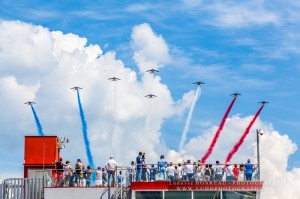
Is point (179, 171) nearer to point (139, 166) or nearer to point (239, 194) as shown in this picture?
point (139, 166)

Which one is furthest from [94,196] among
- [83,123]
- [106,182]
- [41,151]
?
[83,123]

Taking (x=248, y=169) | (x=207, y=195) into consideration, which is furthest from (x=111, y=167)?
(x=248, y=169)

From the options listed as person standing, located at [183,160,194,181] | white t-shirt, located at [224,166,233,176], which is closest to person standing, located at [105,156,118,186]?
person standing, located at [183,160,194,181]

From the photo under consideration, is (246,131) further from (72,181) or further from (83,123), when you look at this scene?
(72,181)

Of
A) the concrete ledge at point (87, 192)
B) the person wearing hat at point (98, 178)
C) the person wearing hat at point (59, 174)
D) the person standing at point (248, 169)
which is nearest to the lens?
the person standing at point (248, 169)

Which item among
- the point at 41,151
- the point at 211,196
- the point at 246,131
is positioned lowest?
the point at 211,196

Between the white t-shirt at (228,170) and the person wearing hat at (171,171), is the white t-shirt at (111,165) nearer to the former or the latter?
the person wearing hat at (171,171)

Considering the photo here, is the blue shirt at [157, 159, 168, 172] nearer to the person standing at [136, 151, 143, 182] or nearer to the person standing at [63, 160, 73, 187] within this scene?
the person standing at [136, 151, 143, 182]

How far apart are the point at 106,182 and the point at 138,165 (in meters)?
3.30

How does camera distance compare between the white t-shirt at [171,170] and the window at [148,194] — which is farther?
the window at [148,194]

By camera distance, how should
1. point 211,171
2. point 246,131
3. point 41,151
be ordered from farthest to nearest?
point 246,131 → point 41,151 → point 211,171

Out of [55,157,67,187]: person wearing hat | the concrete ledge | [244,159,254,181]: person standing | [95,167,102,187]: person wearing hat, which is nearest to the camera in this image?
[244,159,254,181]: person standing

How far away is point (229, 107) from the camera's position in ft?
333

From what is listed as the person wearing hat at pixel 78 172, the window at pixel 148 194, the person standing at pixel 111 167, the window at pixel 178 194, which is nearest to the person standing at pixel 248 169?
the window at pixel 178 194
